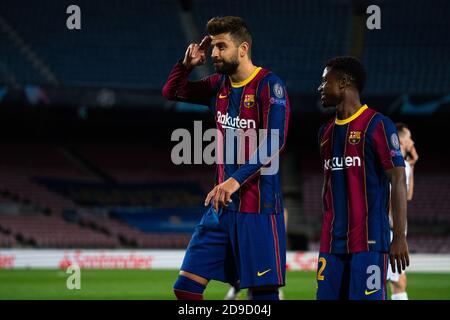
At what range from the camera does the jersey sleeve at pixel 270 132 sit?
438 centimetres

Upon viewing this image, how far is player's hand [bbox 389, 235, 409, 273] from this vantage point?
4.28 m

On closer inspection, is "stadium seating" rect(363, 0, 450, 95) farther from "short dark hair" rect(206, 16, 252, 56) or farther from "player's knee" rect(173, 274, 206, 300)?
"player's knee" rect(173, 274, 206, 300)

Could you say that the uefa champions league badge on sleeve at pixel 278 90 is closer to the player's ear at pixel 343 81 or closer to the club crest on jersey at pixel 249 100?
the club crest on jersey at pixel 249 100

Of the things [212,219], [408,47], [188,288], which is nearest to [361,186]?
[212,219]

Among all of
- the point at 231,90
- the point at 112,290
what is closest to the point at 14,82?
the point at 112,290

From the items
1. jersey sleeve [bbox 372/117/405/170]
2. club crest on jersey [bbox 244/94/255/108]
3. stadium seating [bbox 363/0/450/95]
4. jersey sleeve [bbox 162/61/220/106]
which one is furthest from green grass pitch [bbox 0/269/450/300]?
stadium seating [bbox 363/0/450/95]

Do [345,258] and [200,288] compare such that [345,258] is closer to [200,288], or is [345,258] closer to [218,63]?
[200,288]

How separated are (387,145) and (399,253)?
62 centimetres

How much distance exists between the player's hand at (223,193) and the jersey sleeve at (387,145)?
0.85m

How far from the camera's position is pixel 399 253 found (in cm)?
427

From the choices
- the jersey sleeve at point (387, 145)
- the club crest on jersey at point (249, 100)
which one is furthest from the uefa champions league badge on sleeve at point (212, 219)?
the jersey sleeve at point (387, 145)

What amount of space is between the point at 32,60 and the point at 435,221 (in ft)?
45.2

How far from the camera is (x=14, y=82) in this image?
925 inches

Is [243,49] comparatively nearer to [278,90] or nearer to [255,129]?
[278,90]
